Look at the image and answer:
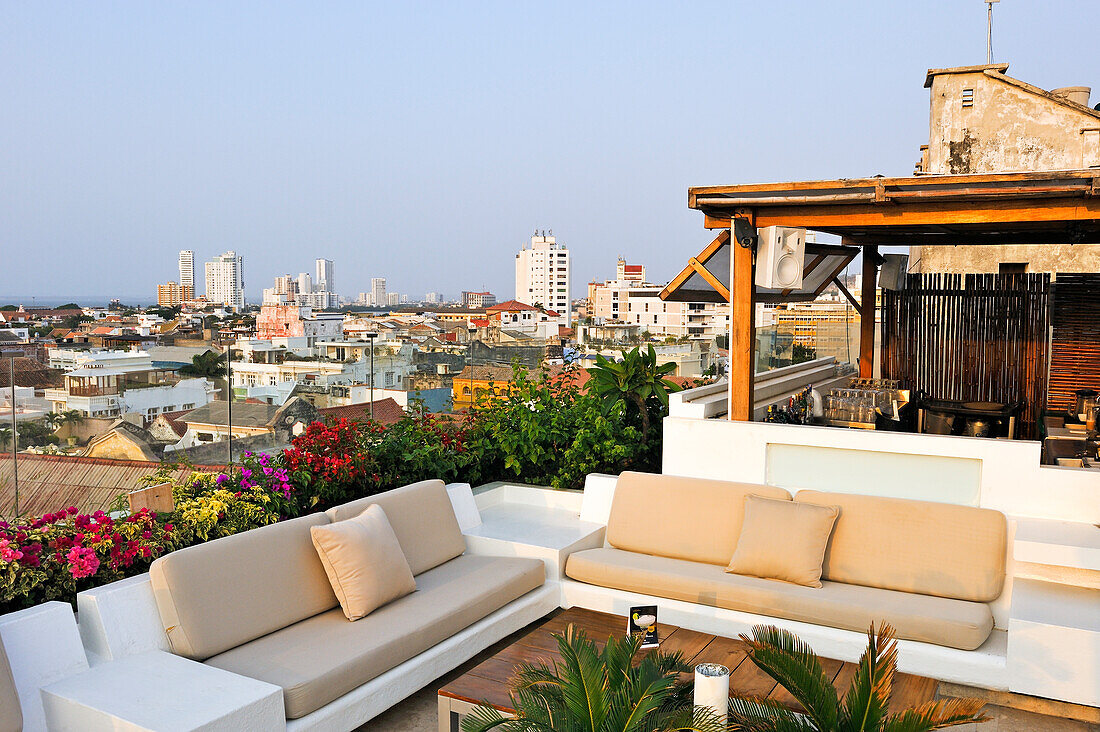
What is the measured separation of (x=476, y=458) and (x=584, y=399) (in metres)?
0.99

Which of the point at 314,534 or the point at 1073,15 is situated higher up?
the point at 1073,15

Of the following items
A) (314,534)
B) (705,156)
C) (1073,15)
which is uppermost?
(1073,15)

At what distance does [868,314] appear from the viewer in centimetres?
938

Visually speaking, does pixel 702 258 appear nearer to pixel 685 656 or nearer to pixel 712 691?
pixel 685 656

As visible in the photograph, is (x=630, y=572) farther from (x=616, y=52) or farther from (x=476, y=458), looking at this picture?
(x=616, y=52)

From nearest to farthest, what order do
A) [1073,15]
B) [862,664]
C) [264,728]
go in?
[862,664]
[264,728]
[1073,15]

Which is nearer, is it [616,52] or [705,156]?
[616,52]

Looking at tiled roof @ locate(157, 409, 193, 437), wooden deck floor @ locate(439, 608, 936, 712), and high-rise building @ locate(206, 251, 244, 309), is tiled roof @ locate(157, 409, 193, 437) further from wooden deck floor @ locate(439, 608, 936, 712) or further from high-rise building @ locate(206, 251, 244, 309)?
high-rise building @ locate(206, 251, 244, 309)

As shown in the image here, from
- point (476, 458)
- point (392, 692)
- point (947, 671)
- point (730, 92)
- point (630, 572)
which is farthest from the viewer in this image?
point (730, 92)

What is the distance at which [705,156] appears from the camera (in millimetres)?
22469

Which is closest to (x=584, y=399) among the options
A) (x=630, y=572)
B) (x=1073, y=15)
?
(x=630, y=572)

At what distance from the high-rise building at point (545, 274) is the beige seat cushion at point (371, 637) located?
12765 cm

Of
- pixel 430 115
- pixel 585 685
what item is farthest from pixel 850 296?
pixel 430 115

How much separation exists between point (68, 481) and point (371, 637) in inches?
79.9
